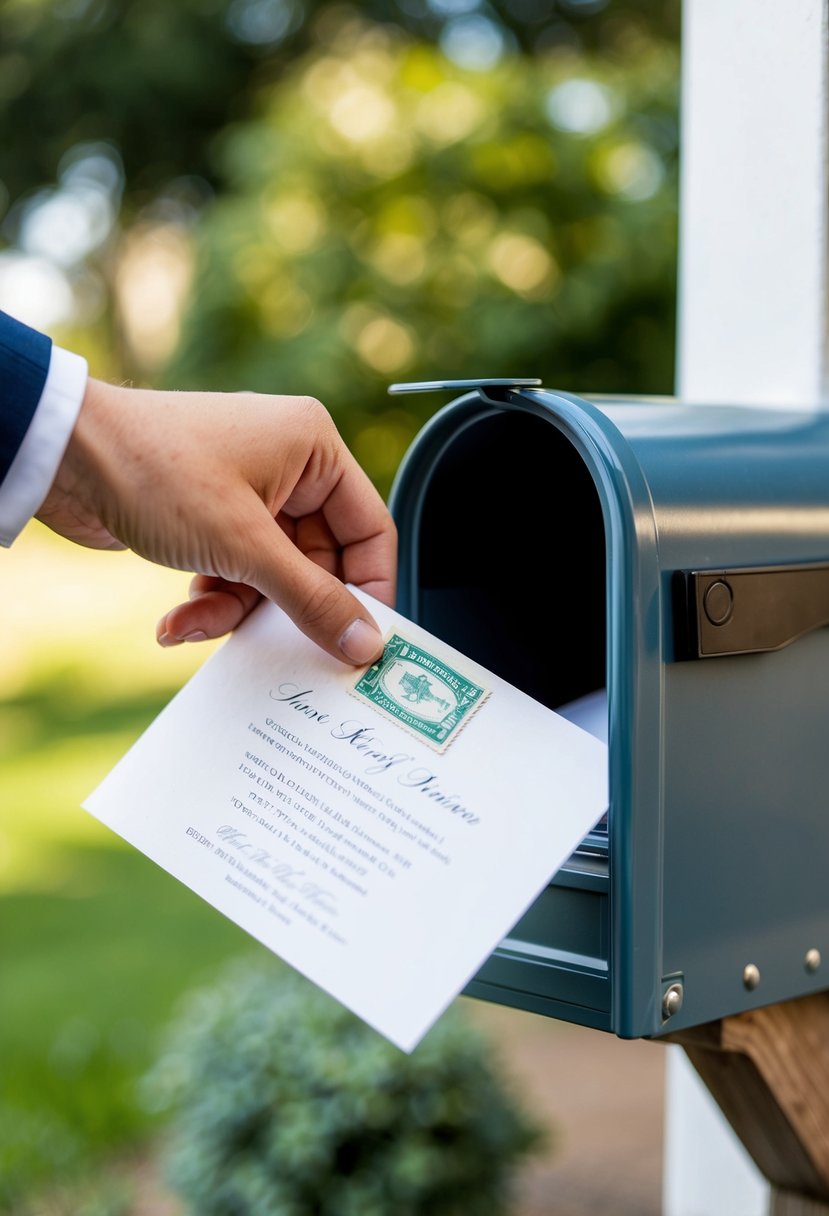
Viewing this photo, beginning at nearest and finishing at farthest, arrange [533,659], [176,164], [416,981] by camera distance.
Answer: [416,981], [533,659], [176,164]

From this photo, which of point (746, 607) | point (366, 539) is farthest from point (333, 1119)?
point (746, 607)

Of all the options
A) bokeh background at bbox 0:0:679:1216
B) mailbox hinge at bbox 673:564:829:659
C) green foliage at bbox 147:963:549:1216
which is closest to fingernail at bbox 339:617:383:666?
mailbox hinge at bbox 673:564:829:659

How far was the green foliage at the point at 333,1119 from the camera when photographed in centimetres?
236

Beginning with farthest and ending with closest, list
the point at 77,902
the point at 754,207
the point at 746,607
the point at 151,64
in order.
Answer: the point at 151,64 < the point at 77,902 < the point at 754,207 < the point at 746,607

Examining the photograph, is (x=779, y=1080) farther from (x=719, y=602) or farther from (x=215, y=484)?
(x=215, y=484)

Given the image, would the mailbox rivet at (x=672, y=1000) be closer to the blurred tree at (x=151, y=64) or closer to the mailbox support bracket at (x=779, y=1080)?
the mailbox support bracket at (x=779, y=1080)

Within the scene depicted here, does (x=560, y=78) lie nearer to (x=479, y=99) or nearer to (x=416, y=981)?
(x=479, y=99)

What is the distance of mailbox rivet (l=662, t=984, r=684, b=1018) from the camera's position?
46.8 inches

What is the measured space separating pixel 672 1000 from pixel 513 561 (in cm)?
58

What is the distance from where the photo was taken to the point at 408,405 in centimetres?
709

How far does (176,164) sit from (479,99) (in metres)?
8.99

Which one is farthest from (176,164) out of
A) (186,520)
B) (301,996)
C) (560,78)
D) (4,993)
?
(186,520)

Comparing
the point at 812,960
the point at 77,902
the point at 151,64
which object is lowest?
the point at 77,902

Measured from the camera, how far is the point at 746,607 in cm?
124
